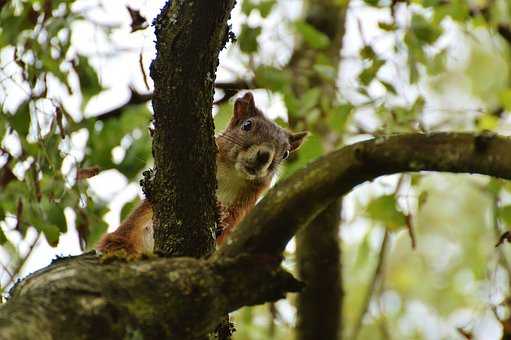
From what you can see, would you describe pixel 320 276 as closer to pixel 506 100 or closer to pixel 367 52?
A: pixel 367 52

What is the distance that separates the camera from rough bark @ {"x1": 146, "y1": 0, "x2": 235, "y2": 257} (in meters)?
2.33

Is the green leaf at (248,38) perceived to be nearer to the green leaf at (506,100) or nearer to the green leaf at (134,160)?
the green leaf at (134,160)

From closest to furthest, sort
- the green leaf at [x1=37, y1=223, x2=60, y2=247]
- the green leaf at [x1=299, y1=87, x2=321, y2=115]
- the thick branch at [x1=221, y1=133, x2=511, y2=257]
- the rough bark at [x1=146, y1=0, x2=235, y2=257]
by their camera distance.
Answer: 1. the thick branch at [x1=221, y1=133, x2=511, y2=257]
2. the rough bark at [x1=146, y1=0, x2=235, y2=257]
3. the green leaf at [x1=37, y1=223, x2=60, y2=247]
4. the green leaf at [x1=299, y1=87, x2=321, y2=115]

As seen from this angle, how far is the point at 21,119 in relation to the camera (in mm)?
3289

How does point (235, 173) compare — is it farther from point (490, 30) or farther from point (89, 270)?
point (89, 270)

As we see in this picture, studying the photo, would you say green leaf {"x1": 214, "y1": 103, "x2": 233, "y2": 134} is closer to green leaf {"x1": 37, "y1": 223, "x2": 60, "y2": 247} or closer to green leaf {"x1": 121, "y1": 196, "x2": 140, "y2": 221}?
green leaf {"x1": 121, "y1": 196, "x2": 140, "y2": 221}

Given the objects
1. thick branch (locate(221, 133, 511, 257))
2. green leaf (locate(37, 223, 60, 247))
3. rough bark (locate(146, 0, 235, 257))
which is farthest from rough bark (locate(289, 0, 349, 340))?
thick branch (locate(221, 133, 511, 257))

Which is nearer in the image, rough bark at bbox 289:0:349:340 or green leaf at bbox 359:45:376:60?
green leaf at bbox 359:45:376:60

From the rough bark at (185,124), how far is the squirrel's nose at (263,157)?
1737mm

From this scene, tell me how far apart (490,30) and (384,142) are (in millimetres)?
2639

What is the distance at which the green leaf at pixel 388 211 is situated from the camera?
144 inches

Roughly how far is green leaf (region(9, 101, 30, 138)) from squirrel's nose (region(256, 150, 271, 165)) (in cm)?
140

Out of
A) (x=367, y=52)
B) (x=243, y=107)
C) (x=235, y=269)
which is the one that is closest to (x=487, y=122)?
(x=367, y=52)

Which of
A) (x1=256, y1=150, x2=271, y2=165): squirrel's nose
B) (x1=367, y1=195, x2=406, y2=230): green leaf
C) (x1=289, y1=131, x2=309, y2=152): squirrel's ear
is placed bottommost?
(x1=367, y1=195, x2=406, y2=230): green leaf
